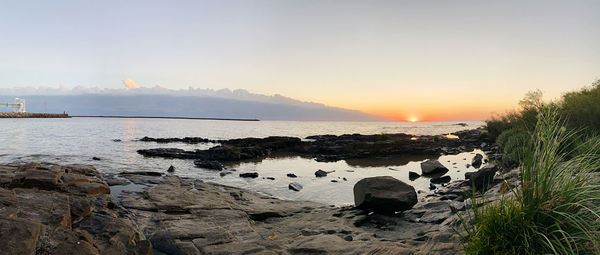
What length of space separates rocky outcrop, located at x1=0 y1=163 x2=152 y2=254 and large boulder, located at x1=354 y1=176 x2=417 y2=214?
6.59 metres

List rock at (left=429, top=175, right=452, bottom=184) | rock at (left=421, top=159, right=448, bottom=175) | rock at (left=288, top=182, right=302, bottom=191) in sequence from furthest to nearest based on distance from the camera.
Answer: rock at (left=421, top=159, right=448, bottom=175) < rock at (left=429, top=175, right=452, bottom=184) < rock at (left=288, top=182, right=302, bottom=191)

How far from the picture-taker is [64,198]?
23.6 ft

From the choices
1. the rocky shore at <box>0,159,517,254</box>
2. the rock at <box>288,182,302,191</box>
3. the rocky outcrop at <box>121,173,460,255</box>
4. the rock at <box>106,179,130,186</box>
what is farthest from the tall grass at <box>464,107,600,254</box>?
the rock at <box>106,179,130,186</box>

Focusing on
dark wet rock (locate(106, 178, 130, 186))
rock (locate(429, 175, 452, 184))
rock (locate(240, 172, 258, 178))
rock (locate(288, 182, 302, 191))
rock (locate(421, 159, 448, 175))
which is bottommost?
rock (locate(240, 172, 258, 178))

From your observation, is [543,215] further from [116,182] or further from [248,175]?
[248,175]

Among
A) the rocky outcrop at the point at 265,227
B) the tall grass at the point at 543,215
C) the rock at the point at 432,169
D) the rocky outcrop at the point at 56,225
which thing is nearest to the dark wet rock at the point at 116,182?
the rocky outcrop at the point at 265,227

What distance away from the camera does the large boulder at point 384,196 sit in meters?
10.2

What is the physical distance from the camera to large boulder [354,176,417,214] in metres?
10.2

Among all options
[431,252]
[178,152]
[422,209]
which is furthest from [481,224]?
[178,152]

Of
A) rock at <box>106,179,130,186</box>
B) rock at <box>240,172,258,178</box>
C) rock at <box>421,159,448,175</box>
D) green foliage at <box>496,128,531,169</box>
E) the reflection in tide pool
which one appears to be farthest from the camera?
rock at <box>240,172,258,178</box>

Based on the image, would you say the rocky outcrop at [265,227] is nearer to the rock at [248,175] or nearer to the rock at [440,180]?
the rock at [248,175]

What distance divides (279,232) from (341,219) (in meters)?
2.16

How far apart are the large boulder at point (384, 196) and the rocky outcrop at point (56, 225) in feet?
21.6

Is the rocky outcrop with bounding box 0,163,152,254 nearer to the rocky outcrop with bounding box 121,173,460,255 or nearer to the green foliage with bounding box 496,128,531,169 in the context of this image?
the rocky outcrop with bounding box 121,173,460,255
